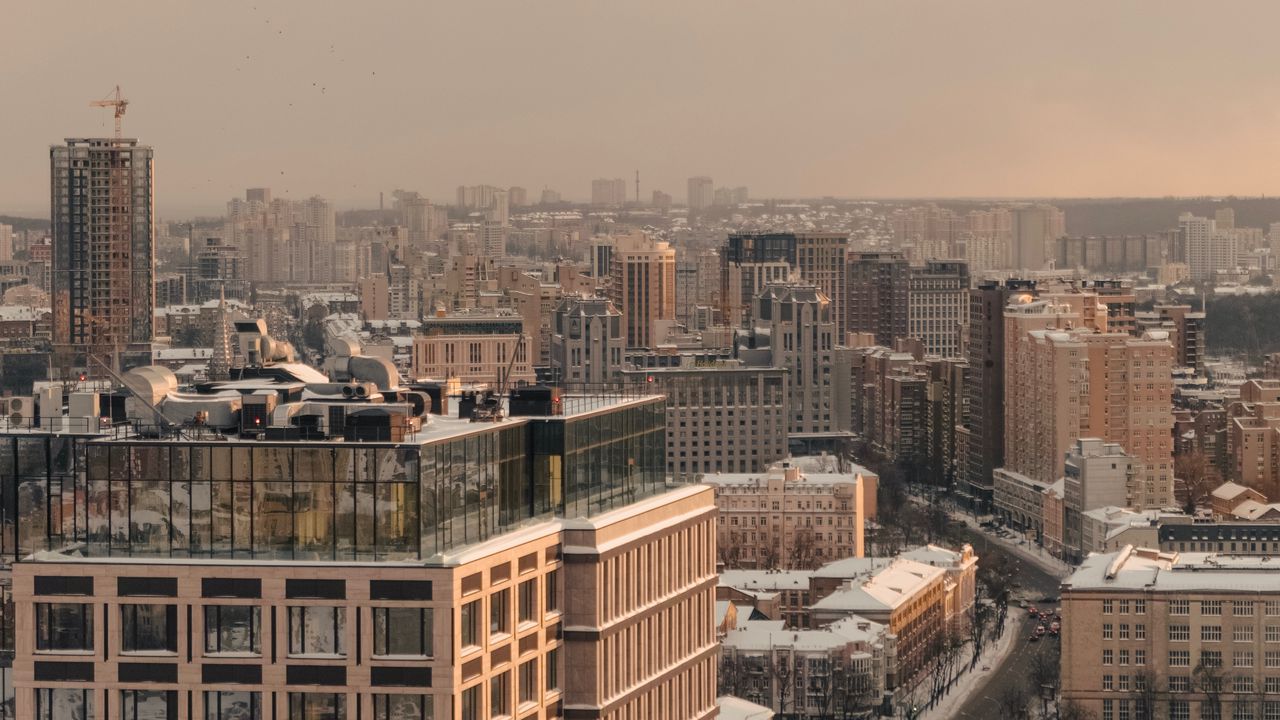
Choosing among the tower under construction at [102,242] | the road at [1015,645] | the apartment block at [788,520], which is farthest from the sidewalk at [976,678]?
the tower under construction at [102,242]

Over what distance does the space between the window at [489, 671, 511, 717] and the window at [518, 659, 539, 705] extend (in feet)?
0.86

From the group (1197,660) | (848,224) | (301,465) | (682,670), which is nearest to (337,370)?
(682,670)

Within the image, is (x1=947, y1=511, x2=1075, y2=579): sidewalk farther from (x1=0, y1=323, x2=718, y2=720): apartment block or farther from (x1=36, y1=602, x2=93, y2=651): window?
(x1=36, y1=602, x2=93, y2=651): window

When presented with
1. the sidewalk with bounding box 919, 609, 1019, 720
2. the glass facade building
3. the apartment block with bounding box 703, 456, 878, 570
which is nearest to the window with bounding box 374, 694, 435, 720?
the glass facade building

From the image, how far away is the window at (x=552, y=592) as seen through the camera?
73.3ft

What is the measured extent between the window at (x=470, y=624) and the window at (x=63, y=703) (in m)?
2.66

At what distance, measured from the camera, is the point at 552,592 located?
73.6 ft

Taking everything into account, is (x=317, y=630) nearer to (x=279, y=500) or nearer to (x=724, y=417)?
(x=279, y=500)

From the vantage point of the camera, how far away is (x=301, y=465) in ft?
68.5

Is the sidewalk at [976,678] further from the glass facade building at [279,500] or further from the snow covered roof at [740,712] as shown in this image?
the glass facade building at [279,500]

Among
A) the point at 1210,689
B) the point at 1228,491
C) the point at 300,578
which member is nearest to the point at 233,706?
the point at 300,578

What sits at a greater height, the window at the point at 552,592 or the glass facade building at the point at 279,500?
the glass facade building at the point at 279,500

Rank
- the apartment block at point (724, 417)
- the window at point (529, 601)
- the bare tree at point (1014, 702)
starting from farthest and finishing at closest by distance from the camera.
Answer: the apartment block at point (724, 417) → the bare tree at point (1014, 702) → the window at point (529, 601)

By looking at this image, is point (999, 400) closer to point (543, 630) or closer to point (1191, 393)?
point (1191, 393)
